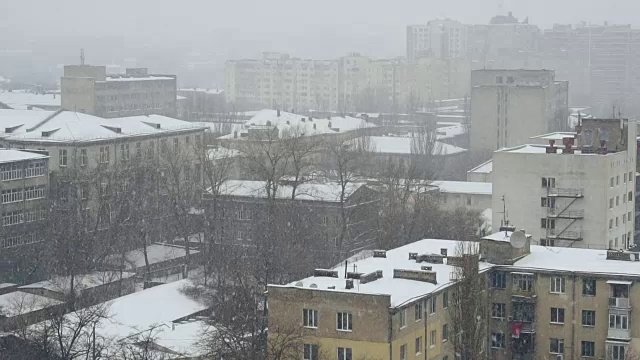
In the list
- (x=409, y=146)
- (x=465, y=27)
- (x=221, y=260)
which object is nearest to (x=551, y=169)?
(x=221, y=260)

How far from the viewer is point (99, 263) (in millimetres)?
30703

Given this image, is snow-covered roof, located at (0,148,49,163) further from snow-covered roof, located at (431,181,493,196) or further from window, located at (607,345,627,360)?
window, located at (607,345,627,360)

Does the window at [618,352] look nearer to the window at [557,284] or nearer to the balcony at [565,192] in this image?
the window at [557,284]

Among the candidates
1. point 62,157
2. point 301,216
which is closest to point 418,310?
point 301,216

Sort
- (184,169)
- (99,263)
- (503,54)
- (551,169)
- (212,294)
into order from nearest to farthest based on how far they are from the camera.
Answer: (212,294) → (551,169) → (99,263) → (184,169) → (503,54)

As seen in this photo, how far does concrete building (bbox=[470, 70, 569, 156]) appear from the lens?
48.9 metres

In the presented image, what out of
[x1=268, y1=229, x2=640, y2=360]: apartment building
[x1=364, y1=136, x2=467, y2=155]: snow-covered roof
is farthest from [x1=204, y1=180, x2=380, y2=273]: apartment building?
[x1=364, y1=136, x2=467, y2=155]: snow-covered roof

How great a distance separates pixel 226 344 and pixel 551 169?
445 inches

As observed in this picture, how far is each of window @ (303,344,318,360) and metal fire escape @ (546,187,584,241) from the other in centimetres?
1086

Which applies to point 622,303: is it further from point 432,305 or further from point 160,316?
point 160,316

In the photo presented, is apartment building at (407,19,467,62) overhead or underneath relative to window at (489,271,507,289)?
overhead

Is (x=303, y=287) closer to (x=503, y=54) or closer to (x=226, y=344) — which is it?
(x=226, y=344)

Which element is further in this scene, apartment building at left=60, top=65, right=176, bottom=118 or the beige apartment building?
the beige apartment building

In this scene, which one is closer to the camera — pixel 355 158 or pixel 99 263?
pixel 99 263
